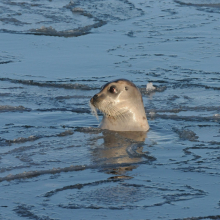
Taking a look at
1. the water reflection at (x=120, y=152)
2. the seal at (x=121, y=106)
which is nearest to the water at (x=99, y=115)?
the water reflection at (x=120, y=152)

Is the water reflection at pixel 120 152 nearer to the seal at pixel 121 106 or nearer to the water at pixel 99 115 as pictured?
the water at pixel 99 115

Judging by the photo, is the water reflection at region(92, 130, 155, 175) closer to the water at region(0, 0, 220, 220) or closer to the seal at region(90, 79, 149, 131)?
the water at region(0, 0, 220, 220)

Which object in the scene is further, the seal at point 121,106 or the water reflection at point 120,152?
the seal at point 121,106

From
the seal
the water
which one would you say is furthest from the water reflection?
the seal

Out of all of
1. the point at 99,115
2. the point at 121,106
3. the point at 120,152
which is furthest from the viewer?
the point at 99,115

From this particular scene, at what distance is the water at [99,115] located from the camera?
4863 mm

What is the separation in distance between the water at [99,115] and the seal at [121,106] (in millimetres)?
204

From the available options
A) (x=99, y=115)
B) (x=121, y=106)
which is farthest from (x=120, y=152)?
(x=99, y=115)

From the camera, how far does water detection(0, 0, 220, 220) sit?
486cm

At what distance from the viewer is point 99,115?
8.25 metres

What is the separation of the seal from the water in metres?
0.20

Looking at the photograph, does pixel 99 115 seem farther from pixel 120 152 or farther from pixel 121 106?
pixel 120 152

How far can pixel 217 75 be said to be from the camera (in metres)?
10.3

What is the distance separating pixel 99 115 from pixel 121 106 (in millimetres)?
985
